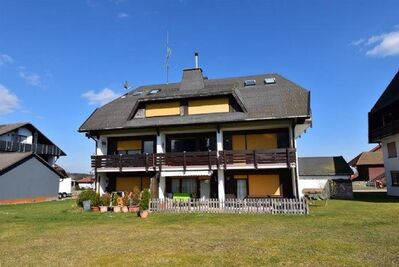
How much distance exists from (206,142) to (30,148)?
31.7m

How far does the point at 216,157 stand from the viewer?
2150 cm

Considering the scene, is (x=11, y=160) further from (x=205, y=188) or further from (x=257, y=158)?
(x=257, y=158)

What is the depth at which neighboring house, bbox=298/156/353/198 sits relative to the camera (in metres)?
30.8

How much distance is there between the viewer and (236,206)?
62.8 ft

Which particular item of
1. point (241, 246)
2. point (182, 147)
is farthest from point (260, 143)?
point (241, 246)

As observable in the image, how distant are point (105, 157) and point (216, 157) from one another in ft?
28.3

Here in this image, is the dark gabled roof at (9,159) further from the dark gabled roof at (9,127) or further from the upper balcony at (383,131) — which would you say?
the upper balcony at (383,131)

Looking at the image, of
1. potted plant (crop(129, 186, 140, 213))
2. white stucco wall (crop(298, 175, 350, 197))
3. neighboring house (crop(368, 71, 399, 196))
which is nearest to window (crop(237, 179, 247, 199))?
potted plant (crop(129, 186, 140, 213))

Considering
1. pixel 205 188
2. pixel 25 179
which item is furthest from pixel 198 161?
pixel 25 179

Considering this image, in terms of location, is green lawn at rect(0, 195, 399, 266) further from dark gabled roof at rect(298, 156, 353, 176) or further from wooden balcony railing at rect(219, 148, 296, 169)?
dark gabled roof at rect(298, 156, 353, 176)

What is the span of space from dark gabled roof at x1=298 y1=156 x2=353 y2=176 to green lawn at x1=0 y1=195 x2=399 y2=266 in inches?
693

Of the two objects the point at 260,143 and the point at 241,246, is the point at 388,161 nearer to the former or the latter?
the point at 260,143

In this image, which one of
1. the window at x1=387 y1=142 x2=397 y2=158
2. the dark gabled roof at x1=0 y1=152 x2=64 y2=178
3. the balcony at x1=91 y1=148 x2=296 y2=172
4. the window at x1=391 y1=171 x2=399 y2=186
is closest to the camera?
the balcony at x1=91 y1=148 x2=296 y2=172

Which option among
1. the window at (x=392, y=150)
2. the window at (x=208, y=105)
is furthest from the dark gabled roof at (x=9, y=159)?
the window at (x=392, y=150)
